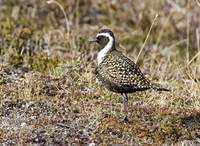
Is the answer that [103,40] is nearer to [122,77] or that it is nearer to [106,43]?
[106,43]

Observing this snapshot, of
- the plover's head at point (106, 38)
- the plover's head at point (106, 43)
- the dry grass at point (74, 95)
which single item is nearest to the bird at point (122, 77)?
the plover's head at point (106, 43)

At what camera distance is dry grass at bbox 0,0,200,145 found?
6488 mm

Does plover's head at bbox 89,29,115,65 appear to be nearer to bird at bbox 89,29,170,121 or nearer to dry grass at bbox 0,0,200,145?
bird at bbox 89,29,170,121

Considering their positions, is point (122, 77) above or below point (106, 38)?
below

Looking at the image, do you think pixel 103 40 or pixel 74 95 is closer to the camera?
pixel 103 40

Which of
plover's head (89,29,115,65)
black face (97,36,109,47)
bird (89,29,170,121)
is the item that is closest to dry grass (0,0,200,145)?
bird (89,29,170,121)

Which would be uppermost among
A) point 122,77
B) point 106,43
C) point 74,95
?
point 106,43

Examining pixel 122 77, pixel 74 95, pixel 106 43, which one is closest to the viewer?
pixel 122 77

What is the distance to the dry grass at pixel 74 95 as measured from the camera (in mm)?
6488

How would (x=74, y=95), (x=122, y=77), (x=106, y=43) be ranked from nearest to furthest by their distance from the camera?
(x=122, y=77), (x=106, y=43), (x=74, y=95)

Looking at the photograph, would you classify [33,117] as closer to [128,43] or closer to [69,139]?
[69,139]

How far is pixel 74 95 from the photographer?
7809 mm

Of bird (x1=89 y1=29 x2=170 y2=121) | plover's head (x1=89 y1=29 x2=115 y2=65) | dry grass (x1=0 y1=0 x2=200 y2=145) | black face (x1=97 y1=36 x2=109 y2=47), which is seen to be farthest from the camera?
black face (x1=97 y1=36 x2=109 y2=47)

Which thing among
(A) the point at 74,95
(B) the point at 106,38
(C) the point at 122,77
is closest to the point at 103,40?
(B) the point at 106,38
